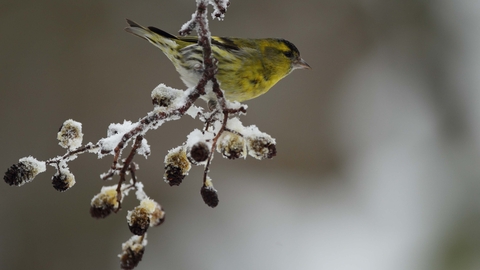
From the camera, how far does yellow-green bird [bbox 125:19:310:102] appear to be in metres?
0.95

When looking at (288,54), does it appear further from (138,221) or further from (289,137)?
(289,137)

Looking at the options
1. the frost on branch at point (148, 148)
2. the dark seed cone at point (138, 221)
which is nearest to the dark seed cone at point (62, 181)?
the frost on branch at point (148, 148)

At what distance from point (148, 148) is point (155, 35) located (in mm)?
502

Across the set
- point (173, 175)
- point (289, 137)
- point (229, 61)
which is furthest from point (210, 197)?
point (289, 137)

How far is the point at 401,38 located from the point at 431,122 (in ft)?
2.24

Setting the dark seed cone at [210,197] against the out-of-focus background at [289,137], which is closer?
the dark seed cone at [210,197]

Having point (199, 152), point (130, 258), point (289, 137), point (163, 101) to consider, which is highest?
point (289, 137)

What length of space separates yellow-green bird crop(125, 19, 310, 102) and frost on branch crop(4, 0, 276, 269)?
0.34 metres

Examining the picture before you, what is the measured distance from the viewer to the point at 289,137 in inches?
99.8

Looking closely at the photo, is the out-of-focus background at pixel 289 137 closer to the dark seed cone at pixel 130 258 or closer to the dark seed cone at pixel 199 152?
the dark seed cone at pixel 130 258

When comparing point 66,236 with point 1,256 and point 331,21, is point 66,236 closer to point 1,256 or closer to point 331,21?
point 1,256

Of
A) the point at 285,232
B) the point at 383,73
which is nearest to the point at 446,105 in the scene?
the point at 383,73

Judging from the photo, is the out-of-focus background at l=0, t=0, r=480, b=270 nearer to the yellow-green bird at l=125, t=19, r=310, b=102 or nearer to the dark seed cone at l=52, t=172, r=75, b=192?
the yellow-green bird at l=125, t=19, r=310, b=102

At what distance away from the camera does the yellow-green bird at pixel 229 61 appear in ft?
3.13
